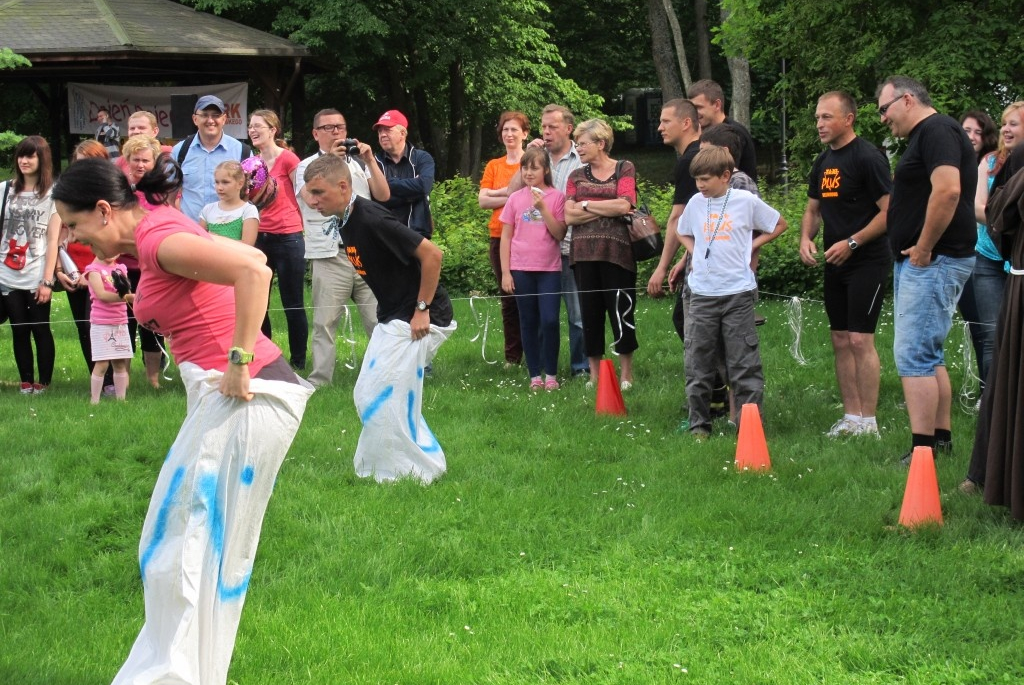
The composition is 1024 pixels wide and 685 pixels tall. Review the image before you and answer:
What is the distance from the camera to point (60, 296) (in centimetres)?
1722

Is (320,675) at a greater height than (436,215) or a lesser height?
lesser

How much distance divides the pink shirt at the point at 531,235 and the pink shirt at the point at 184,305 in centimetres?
587

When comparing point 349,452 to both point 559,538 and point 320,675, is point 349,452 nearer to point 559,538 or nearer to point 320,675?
point 559,538

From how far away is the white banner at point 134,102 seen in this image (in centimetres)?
2230

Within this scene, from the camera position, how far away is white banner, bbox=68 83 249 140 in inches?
878

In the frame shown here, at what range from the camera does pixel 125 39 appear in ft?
68.0

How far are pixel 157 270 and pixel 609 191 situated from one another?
5.76 m

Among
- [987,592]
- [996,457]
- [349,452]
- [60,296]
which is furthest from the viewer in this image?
[60,296]

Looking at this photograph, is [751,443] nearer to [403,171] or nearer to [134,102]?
[403,171]

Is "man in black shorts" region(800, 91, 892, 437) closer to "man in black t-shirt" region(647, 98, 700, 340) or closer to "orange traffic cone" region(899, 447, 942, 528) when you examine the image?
"man in black t-shirt" region(647, 98, 700, 340)

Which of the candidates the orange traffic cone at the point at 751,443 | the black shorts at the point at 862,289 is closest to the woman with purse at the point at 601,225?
the black shorts at the point at 862,289

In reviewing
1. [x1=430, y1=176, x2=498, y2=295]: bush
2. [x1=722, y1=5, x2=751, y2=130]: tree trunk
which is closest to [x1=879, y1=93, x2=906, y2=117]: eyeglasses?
[x1=430, y1=176, x2=498, y2=295]: bush

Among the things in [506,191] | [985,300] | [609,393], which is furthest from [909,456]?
[506,191]

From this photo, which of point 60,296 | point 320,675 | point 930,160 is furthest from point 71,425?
point 60,296
